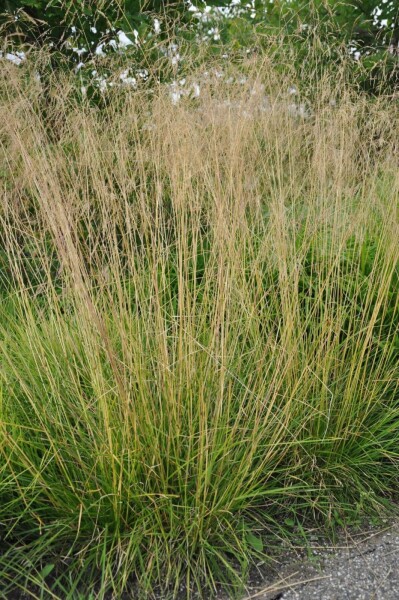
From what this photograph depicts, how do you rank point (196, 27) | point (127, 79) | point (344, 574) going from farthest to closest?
point (196, 27) < point (127, 79) < point (344, 574)

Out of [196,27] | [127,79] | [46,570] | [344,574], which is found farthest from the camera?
[196,27]

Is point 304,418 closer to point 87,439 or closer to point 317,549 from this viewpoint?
point 317,549

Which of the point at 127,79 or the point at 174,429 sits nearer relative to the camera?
the point at 174,429

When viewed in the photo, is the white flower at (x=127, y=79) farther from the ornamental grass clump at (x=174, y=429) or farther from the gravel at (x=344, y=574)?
the gravel at (x=344, y=574)

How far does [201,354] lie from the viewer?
205 centimetres

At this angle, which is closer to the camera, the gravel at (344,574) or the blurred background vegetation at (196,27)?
the gravel at (344,574)

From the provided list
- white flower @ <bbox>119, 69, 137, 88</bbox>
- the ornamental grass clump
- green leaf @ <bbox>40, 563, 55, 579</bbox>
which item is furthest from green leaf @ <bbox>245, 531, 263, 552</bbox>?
white flower @ <bbox>119, 69, 137, 88</bbox>

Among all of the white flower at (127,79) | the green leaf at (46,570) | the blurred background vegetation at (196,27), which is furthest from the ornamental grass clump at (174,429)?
the blurred background vegetation at (196,27)

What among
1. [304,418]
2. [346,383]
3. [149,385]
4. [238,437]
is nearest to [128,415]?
[149,385]

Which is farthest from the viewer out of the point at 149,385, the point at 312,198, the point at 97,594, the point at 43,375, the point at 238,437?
the point at 312,198

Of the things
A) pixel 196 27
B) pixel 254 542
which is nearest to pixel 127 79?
pixel 196 27

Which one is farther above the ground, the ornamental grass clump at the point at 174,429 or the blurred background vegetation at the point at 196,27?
the blurred background vegetation at the point at 196,27

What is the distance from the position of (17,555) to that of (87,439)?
42 cm

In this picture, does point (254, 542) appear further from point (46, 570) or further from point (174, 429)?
point (46, 570)
